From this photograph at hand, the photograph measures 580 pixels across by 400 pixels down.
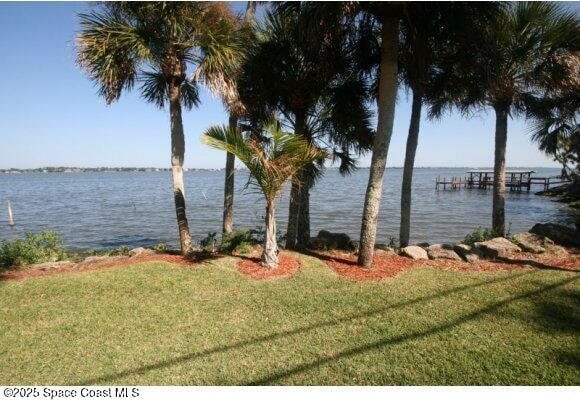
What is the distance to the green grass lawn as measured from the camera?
13.2 ft

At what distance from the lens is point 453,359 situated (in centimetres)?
422

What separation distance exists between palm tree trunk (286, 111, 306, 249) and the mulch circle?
38.3 inches

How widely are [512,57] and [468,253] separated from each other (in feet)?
16.3

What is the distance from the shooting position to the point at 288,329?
5.06 m

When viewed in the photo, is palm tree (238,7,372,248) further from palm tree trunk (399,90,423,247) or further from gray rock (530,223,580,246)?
gray rock (530,223,580,246)

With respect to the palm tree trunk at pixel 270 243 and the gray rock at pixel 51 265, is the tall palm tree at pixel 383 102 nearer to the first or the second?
the palm tree trunk at pixel 270 243

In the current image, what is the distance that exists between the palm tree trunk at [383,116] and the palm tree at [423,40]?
1.54 feet

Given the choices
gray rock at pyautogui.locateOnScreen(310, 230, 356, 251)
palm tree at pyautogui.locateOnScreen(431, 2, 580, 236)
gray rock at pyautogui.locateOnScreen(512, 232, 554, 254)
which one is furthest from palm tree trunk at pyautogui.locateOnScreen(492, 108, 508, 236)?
gray rock at pyautogui.locateOnScreen(310, 230, 356, 251)

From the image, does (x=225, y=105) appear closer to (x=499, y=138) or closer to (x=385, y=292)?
(x=385, y=292)

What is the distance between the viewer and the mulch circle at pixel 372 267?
7.33 m

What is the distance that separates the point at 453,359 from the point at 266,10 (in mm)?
8447

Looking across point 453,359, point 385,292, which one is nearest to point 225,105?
point 385,292

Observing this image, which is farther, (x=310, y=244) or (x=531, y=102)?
(x=531, y=102)

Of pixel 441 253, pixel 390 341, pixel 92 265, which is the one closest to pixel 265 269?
pixel 390 341
